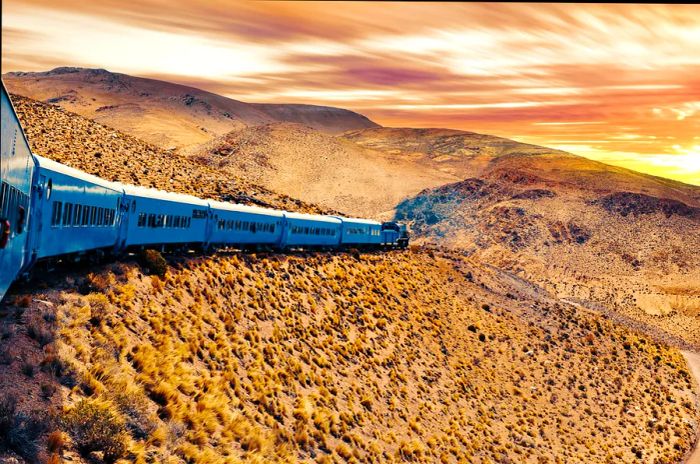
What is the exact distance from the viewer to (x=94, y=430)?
17031 millimetres

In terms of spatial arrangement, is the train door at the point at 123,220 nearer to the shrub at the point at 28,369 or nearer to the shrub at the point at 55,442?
the shrub at the point at 28,369

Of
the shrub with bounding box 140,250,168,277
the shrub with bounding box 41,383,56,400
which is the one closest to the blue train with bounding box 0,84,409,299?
the shrub with bounding box 140,250,168,277

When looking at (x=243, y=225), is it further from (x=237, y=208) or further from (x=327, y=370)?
(x=327, y=370)

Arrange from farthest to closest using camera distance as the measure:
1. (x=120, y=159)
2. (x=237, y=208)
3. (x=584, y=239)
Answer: (x=584, y=239) → (x=120, y=159) → (x=237, y=208)

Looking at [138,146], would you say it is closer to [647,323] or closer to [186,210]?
[186,210]

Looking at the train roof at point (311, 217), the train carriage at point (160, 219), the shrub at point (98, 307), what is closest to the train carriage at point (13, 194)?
the shrub at point (98, 307)

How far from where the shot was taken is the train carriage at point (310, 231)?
53.1m

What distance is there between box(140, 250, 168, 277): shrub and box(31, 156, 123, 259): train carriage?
2.17 metres

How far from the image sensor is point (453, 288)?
7581 cm

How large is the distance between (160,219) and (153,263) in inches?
123

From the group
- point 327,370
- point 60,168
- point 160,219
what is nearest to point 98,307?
point 60,168

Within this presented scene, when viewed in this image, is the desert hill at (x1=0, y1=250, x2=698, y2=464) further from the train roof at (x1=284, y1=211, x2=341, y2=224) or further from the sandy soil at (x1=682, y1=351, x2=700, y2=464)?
the train roof at (x1=284, y1=211, x2=341, y2=224)

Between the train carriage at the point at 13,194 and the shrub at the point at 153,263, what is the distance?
14.1 metres

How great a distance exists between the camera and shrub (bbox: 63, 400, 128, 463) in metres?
16.8
